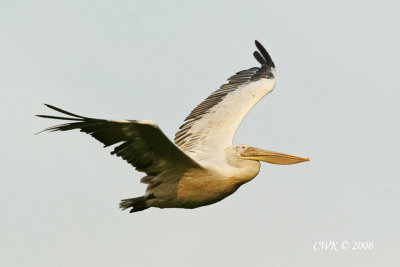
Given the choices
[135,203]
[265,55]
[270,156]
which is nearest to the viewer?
[135,203]

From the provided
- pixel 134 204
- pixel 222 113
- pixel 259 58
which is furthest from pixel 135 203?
pixel 259 58

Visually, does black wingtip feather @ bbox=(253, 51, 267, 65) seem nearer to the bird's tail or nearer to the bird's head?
the bird's head

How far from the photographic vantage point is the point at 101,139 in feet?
34.3

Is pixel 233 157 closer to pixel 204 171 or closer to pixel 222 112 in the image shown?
pixel 204 171

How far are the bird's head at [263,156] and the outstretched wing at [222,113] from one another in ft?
1.65

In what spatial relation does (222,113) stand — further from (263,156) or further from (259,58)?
(259,58)

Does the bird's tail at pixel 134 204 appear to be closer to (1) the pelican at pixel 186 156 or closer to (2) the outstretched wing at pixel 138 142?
(1) the pelican at pixel 186 156

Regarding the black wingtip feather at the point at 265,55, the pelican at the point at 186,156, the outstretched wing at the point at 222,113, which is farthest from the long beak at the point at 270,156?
the black wingtip feather at the point at 265,55

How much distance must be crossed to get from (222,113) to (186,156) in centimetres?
293

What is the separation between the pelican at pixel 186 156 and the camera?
1029 cm

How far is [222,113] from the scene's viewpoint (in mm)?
13523

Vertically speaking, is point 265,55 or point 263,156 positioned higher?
point 265,55

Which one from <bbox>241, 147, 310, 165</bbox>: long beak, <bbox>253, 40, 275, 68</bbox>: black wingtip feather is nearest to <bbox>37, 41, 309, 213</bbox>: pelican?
<bbox>241, 147, 310, 165</bbox>: long beak

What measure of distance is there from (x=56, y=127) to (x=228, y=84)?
18.6 ft
